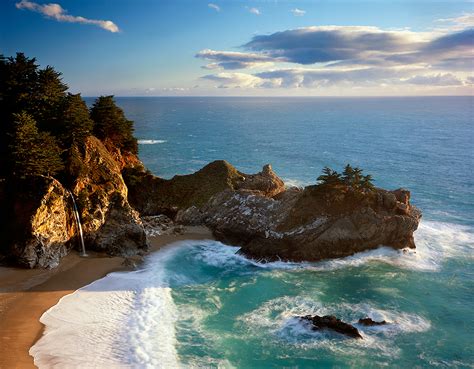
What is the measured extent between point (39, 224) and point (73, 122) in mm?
11427

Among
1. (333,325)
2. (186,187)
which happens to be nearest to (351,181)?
(333,325)

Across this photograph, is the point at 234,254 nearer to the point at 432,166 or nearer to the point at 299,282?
the point at 299,282

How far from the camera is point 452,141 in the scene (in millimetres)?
123125

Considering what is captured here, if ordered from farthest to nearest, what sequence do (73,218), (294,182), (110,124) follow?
(294,182) → (110,124) → (73,218)

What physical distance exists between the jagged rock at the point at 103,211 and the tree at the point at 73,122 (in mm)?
1373

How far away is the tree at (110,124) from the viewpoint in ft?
165

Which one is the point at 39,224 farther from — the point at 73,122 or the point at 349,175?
the point at 349,175

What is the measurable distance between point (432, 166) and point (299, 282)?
64762 millimetres

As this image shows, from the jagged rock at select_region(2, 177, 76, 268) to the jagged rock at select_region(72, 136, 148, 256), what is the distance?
8.27 feet

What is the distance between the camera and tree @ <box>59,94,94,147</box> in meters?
41.2

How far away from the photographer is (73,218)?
3953 cm

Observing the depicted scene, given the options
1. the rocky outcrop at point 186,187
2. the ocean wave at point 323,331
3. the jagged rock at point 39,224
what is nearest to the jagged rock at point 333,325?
the ocean wave at point 323,331

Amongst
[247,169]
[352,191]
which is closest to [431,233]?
[352,191]

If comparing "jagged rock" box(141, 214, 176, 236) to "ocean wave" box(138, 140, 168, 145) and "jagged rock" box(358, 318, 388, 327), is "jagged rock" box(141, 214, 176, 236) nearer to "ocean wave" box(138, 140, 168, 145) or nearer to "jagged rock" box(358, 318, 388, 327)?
"jagged rock" box(358, 318, 388, 327)
